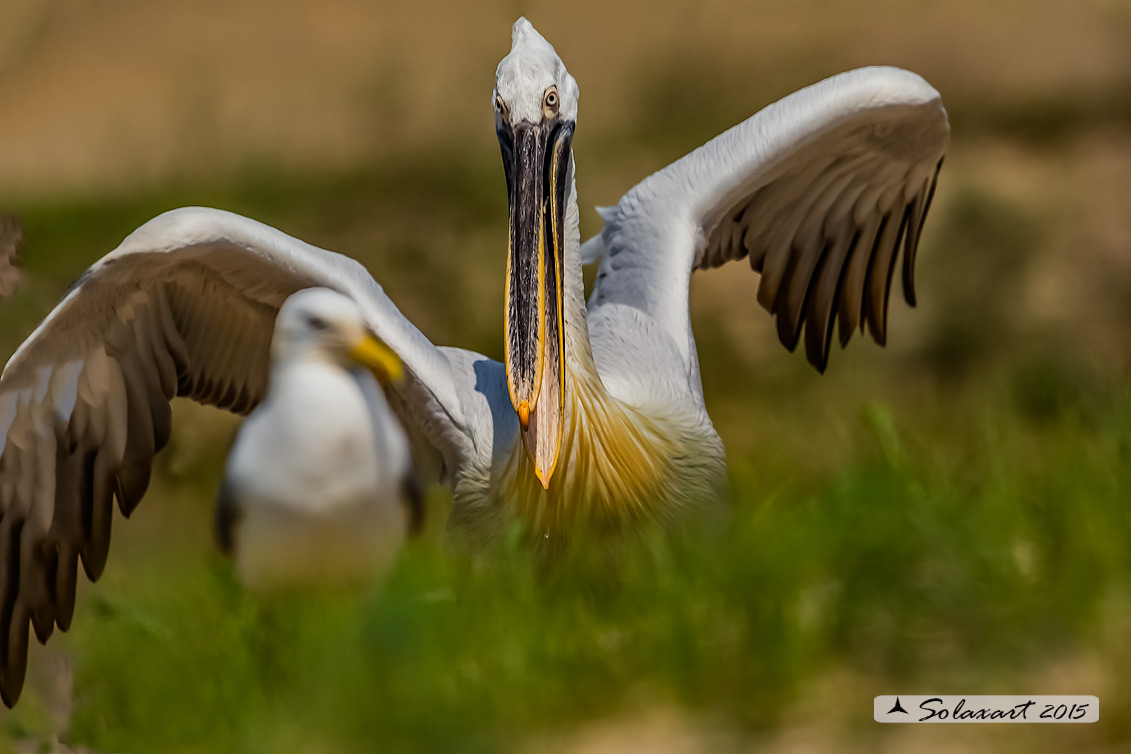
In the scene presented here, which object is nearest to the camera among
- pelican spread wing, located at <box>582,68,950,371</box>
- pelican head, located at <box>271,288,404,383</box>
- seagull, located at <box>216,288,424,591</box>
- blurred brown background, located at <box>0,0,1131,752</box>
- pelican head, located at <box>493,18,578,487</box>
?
seagull, located at <box>216,288,424,591</box>

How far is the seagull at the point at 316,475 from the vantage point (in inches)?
121

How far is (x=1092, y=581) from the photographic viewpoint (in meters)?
2.81

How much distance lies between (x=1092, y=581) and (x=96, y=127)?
7154mm

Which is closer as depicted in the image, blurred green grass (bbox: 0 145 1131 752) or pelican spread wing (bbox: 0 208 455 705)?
blurred green grass (bbox: 0 145 1131 752)

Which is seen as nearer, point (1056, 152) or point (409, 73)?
point (1056, 152)

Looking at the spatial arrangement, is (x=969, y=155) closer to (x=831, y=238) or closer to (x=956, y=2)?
(x=956, y=2)

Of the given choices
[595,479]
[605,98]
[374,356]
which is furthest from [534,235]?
[605,98]

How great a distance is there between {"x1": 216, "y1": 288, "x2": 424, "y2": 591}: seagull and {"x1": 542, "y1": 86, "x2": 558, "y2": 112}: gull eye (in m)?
0.69

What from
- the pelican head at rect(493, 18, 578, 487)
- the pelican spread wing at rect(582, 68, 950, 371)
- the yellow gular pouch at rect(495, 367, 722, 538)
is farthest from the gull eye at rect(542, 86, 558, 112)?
the pelican spread wing at rect(582, 68, 950, 371)

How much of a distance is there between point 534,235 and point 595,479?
0.63 metres

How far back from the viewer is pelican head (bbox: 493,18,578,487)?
3.50 m

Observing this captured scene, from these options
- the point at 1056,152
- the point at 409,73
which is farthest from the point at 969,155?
the point at 409,73

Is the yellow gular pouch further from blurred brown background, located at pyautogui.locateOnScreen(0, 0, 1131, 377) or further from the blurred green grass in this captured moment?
blurred brown background, located at pyautogui.locateOnScreen(0, 0, 1131, 377)

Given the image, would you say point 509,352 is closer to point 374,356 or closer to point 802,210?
point 374,356
